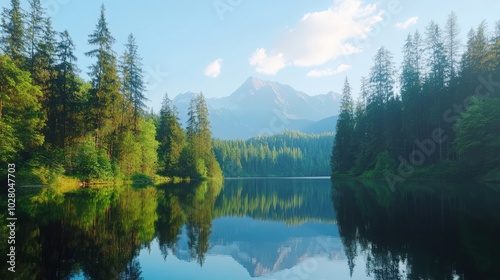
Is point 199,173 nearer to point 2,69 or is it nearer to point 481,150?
point 2,69

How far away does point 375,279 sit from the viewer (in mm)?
7637

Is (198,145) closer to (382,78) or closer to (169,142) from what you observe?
(169,142)

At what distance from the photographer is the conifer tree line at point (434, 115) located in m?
37.9

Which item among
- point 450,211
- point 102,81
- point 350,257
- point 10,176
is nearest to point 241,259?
point 350,257

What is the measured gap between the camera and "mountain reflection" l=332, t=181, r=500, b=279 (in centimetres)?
771

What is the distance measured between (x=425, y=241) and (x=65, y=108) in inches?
1652

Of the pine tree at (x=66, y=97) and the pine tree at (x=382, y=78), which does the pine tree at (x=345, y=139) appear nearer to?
the pine tree at (x=382, y=78)

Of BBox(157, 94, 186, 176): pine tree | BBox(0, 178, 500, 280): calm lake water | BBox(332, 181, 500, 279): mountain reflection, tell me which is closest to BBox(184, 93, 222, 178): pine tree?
BBox(157, 94, 186, 176): pine tree

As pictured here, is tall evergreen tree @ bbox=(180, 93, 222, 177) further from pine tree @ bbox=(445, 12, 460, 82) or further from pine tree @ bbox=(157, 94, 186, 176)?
pine tree @ bbox=(445, 12, 460, 82)

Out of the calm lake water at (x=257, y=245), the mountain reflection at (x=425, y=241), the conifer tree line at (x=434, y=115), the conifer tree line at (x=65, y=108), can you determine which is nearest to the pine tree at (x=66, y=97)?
the conifer tree line at (x=65, y=108)

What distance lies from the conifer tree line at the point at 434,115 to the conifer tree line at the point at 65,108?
4315cm

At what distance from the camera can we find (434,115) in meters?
49.3

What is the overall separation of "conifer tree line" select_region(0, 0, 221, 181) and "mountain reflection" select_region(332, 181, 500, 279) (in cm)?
2999

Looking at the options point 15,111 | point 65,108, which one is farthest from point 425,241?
point 65,108
